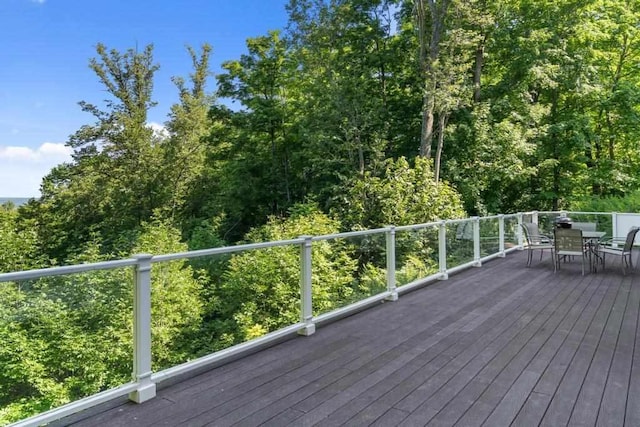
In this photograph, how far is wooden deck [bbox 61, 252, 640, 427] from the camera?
2508mm

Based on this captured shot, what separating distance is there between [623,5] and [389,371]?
18.7m

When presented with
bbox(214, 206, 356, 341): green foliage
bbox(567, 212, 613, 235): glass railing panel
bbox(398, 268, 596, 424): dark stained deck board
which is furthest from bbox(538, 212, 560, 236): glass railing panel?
bbox(214, 206, 356, 341): green foliage

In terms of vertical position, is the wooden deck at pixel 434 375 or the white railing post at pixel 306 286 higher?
the white railing post at pixel 306 286

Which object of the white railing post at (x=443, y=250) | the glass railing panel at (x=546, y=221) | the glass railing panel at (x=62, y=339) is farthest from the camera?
the glass railing panel at (x=546, y=221)

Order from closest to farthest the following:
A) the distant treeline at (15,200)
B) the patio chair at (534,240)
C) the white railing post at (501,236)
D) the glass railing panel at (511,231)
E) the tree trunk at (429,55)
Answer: the patio chair at (534,240), the white railing post at (501,236), the glass railing panel at (511,231), the tree trunk at (429,55), the distant treeline at (15,200)

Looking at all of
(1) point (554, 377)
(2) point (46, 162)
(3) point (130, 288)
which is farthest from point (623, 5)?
(2) point (46, 162)

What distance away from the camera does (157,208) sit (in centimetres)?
1817

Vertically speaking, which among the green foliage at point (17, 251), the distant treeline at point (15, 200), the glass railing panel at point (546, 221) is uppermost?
the distant treeline at point (15, 200)

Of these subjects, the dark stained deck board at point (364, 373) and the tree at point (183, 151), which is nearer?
the dark stained deck board at point (364, 373)

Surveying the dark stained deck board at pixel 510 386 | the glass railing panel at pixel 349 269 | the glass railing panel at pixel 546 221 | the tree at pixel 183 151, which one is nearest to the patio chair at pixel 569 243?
the glass railing panel at pixel 546 221

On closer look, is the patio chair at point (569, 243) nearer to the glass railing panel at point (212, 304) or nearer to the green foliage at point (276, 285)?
the green foliage at point (276, 285)

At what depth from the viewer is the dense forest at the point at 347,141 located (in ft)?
38.2

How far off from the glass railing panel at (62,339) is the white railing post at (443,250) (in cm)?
505

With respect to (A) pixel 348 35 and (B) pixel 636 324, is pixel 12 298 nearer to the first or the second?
(B) pixel 636 324
